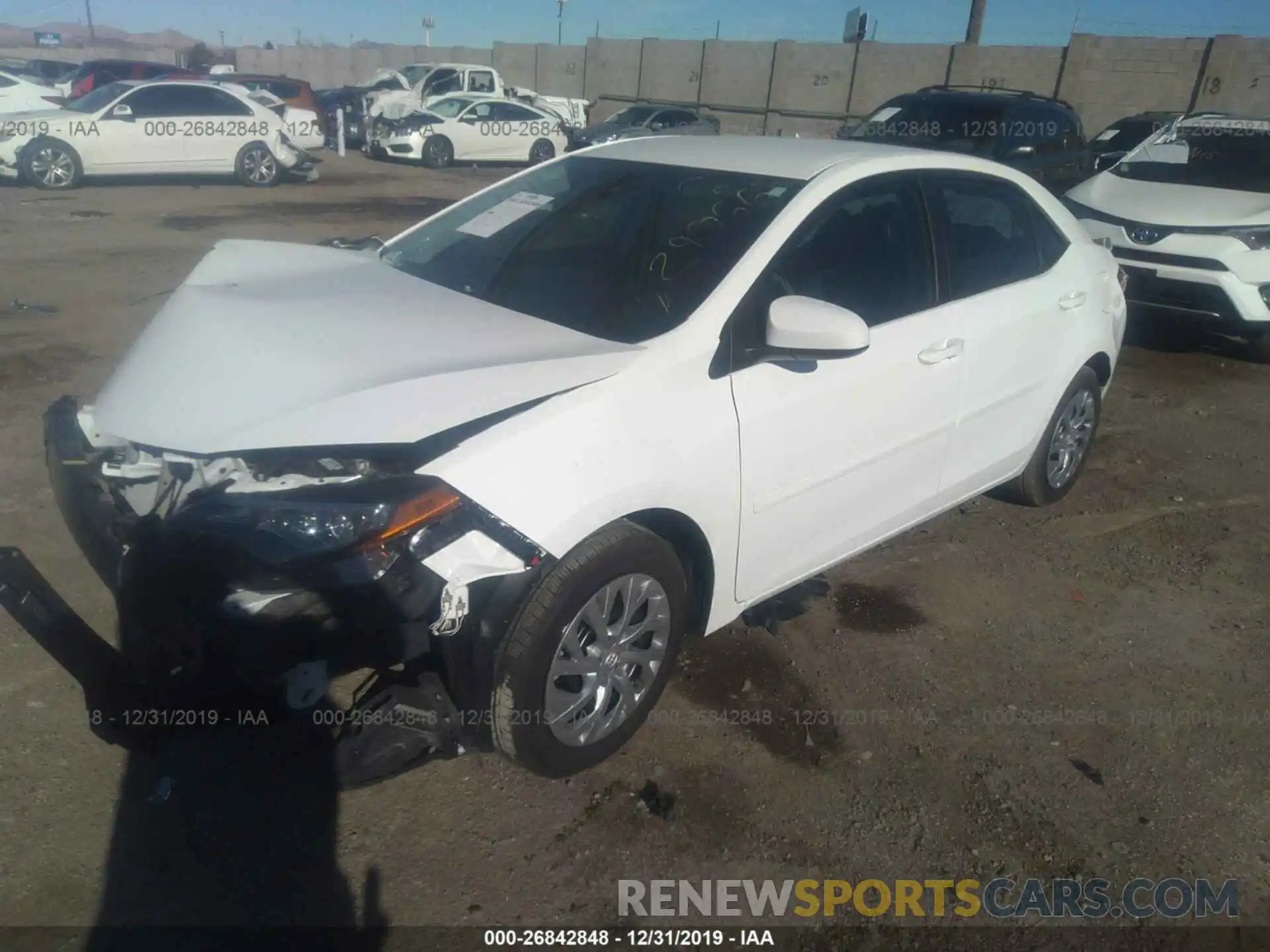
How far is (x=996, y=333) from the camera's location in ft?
12.4

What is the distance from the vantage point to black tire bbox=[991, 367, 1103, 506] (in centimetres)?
442

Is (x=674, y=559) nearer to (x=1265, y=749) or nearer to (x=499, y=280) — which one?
(x=499, y=280)

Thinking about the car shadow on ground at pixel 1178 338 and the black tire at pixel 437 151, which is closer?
A: the car shadow on ground at pixel 1178 338

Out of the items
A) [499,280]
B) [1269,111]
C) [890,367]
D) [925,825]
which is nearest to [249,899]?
[925,825]

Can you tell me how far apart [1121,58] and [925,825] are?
2274cm

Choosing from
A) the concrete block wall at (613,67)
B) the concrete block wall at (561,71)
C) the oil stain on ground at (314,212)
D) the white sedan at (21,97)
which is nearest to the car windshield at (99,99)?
the white sedan at (21,97)

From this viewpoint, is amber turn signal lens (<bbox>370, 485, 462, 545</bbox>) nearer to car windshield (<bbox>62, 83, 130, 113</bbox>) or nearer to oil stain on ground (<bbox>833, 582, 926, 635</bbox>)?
oil stain on ground (<bbox>833, 582, 926, 635</bbox>)

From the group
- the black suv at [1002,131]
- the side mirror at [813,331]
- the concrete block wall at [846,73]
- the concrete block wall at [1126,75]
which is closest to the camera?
the side mirror at [813,331]

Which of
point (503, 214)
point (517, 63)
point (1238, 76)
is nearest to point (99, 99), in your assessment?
point (503, 214)

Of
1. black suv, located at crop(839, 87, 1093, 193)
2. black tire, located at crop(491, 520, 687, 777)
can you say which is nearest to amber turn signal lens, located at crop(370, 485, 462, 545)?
black tire, located at crop(491, 520, 687, 777)

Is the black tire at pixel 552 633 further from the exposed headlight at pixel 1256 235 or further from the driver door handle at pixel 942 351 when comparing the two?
the exposed headlight at pixel 1256 235

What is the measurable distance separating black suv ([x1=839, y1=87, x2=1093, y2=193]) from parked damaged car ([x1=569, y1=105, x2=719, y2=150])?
33.6 feet

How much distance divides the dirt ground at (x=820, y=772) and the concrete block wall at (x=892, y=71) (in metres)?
22.5

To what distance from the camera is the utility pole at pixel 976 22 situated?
72.9 feet
